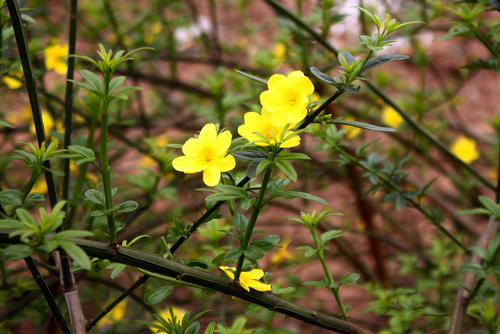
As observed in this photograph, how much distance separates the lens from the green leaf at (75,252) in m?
0.55

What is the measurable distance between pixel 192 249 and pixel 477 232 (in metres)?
1.33

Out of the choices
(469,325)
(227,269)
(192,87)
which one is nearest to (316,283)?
(227,269)

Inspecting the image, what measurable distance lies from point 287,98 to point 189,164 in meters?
0.18

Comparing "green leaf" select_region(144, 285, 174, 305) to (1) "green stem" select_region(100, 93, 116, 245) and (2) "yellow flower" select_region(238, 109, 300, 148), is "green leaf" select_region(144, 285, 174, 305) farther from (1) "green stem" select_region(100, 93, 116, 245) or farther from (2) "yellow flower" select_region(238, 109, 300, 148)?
(2) "yellow flower" select_region(238, 109, 300, 148)

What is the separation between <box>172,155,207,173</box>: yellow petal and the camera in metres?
0.67

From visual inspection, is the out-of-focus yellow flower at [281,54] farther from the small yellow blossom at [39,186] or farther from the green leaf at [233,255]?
the green leaf at [233,255]

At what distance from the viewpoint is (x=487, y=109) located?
3934 mm

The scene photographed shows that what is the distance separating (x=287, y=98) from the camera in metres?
0.66

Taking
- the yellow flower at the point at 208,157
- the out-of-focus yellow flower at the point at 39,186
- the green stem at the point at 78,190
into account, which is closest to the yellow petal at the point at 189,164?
the yellow flower at the point at 208,157

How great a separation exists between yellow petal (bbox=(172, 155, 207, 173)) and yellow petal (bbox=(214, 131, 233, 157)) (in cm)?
3

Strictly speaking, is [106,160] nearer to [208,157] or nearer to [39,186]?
[208,157]

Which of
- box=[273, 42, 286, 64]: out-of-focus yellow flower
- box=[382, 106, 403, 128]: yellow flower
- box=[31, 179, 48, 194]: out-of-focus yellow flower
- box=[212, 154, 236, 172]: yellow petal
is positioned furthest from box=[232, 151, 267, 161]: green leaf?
box=[382, 106, 403, 128]: yellow flower

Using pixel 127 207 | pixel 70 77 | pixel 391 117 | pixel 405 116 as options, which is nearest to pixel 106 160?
pixel 127 207

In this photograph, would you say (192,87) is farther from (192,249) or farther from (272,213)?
(272,213)
